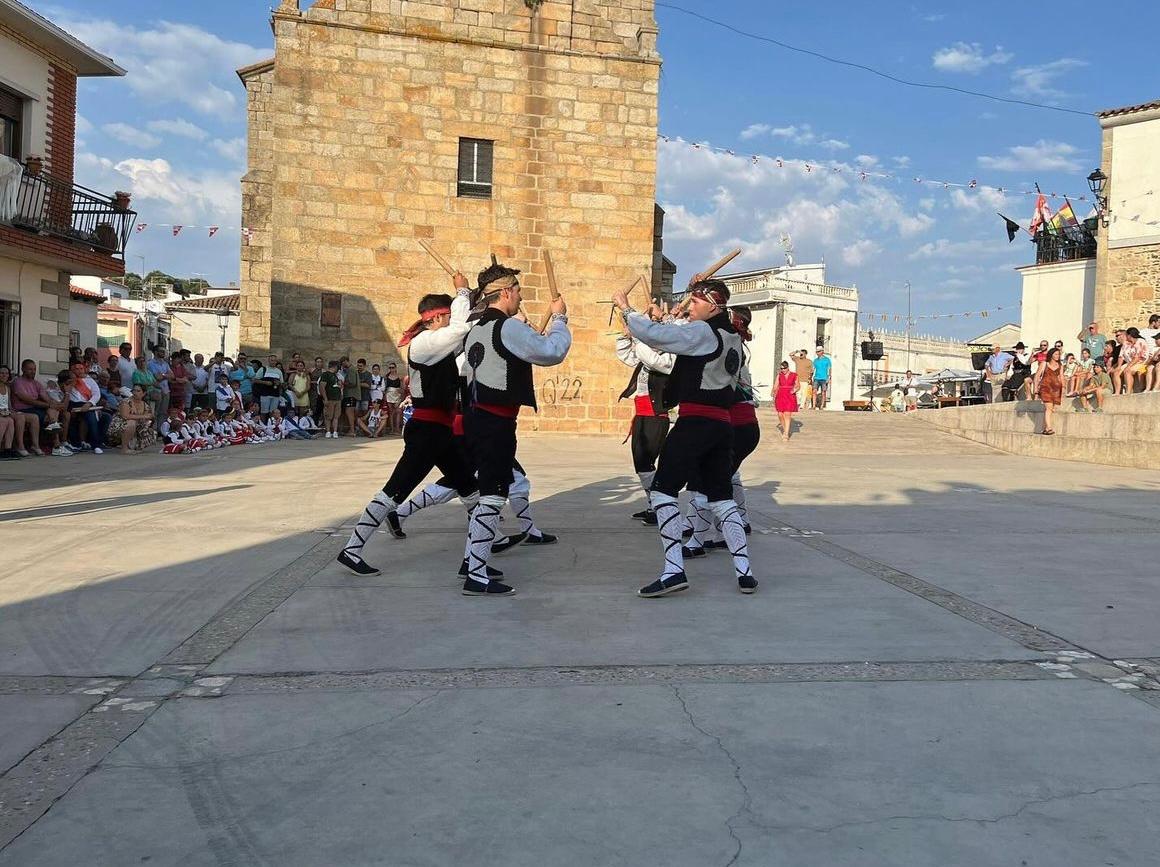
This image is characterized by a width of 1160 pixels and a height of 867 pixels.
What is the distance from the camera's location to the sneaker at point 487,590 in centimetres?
548

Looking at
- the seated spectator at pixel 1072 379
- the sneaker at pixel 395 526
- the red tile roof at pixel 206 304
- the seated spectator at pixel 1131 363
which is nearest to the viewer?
the sneaker at pixel 395 526

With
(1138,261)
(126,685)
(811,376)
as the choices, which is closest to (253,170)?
(811,376)

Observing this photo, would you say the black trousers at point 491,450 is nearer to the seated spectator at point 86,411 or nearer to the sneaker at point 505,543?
the sneaker at point 505,543

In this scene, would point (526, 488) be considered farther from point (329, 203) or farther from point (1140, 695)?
point (329, 203)

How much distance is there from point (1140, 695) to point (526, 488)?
4511 millimetres

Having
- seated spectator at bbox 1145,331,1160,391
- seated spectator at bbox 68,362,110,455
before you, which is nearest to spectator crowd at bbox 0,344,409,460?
seated spectator at bbox 68,362,110,455

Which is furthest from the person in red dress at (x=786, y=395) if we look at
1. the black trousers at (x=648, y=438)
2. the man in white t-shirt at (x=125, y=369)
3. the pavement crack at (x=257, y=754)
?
the pavement crack at (x=257, y=754)

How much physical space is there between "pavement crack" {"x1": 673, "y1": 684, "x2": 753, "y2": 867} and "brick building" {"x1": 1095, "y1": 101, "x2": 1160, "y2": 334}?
31.6 m

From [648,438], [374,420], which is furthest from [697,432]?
[374,420]

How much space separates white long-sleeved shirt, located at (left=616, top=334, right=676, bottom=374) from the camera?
6.79 meters

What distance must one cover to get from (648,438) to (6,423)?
969 cm

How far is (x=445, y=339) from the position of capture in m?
6.21

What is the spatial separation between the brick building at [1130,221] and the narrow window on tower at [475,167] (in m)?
21.0

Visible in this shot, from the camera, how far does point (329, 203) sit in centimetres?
2016
